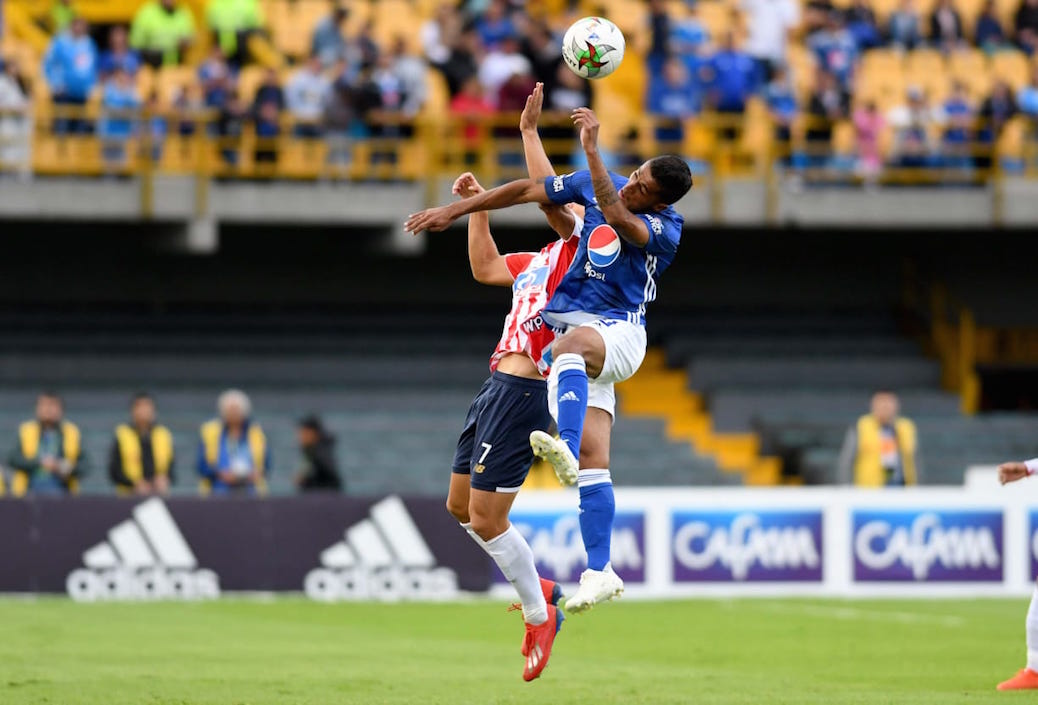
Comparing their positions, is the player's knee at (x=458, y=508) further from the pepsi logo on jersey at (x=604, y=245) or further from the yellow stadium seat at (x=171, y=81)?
the yellow stadium seat at (x=171, y=81)

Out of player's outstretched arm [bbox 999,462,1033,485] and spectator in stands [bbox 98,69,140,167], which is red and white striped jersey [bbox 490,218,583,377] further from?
spectator in stands [bbox 98,69,140,167]

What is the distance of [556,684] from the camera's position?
1048cm

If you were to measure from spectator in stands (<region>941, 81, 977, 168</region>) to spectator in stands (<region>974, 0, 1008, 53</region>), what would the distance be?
1.83m

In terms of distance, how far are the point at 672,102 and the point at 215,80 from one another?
217 inches

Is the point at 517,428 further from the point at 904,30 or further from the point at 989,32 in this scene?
the point at 989,32

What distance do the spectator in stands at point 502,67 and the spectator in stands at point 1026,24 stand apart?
7.85m

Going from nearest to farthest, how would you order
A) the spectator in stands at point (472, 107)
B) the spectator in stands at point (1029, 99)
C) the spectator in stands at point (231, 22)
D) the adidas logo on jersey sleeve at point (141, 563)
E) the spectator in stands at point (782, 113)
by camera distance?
the adidas logo on jersey sleeve at point (141, 563)
the spectator in stands at point (472, 107)
the spectator in stands at point (231, 22)
the spectator in stands at point (782, 113)
the spectator in stands at point (1029, 99)

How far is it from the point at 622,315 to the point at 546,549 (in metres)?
8.47

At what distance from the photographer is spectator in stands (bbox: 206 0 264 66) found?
22547mm

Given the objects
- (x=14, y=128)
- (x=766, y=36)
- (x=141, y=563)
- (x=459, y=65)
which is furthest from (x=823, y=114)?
(x=141, y=563)

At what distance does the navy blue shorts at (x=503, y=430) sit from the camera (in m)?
9.67

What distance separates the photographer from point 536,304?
32.0 feet

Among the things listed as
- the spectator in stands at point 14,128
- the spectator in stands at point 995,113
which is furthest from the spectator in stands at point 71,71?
the spectator in stands at point 995,113

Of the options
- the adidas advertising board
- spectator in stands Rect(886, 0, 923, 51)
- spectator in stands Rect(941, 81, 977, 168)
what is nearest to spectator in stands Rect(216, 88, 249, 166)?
the adidas advertising board
